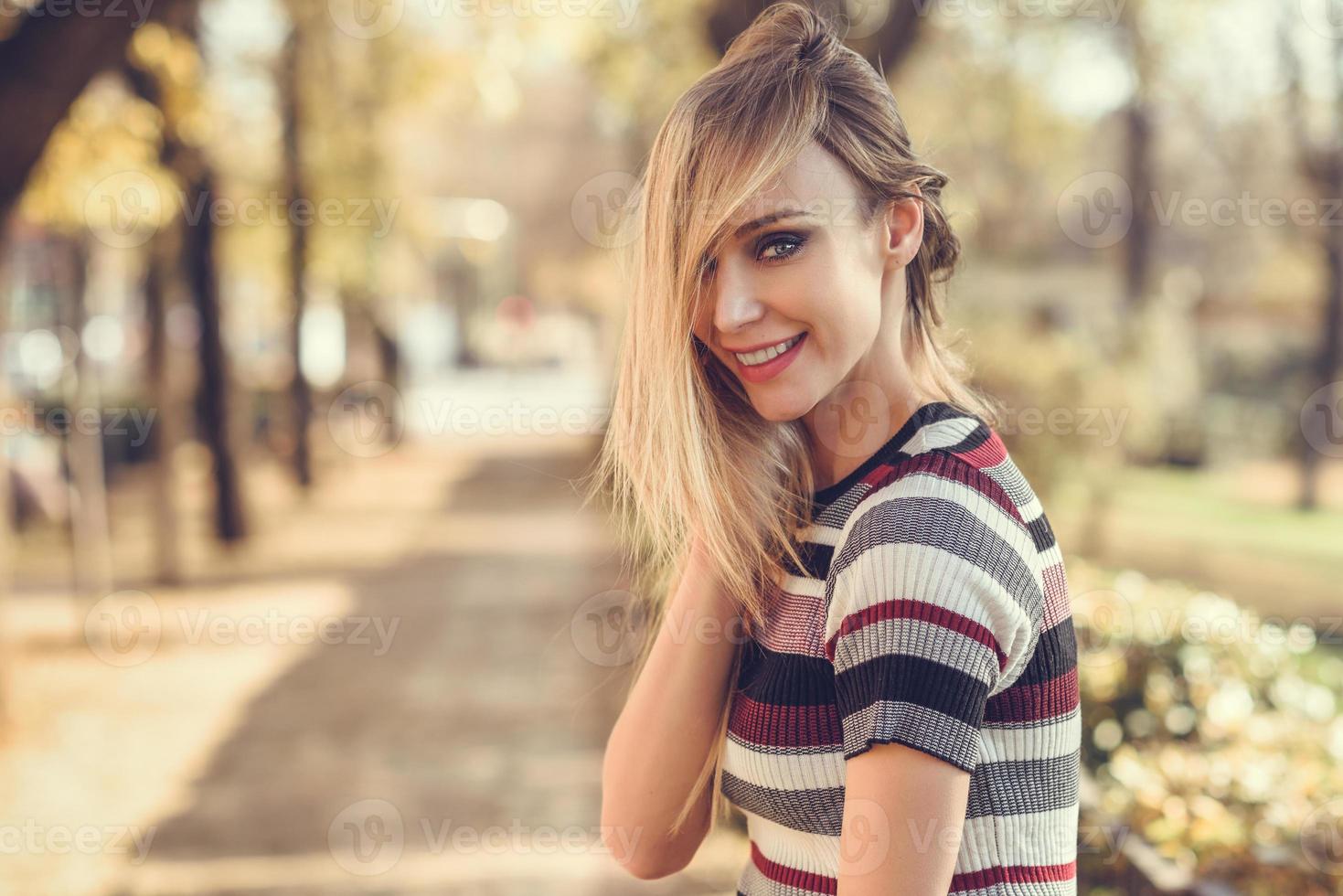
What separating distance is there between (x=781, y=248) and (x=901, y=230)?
0.20 metres

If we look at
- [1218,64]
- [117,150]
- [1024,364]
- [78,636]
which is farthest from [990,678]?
[1218,64]

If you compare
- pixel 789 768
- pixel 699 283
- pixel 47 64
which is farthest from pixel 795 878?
pixel 47 64

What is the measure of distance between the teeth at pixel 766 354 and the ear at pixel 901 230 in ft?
0.59

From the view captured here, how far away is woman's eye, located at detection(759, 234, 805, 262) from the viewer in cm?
153

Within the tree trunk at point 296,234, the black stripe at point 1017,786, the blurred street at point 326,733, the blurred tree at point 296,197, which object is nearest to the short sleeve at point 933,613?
the black stripe at point 1017,786

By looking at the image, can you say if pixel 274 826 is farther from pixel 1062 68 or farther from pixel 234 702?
pixel 1062 68

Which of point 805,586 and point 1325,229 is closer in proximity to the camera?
point 805,586

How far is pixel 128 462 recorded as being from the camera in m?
19.3

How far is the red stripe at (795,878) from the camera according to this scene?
1511 millimetres

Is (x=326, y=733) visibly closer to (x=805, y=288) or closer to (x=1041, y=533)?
(x=805, y=288)

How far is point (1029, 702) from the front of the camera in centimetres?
137

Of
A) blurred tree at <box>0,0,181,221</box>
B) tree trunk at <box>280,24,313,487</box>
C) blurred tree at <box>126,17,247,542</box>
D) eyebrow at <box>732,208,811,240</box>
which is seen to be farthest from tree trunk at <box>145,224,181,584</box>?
eyebrow at <box>732,208,811,240</box>

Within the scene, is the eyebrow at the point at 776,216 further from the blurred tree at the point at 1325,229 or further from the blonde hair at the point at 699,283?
the blurred tree at the point at 1325,229

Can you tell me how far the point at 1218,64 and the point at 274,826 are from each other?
11.7 m
